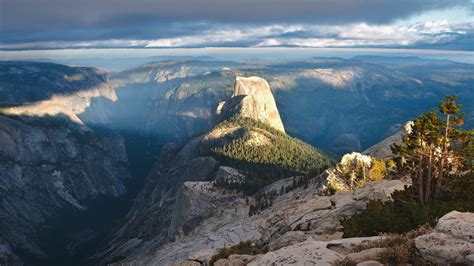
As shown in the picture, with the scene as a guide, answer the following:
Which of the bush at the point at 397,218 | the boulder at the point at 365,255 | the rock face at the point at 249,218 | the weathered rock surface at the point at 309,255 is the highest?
the boulder at the point at 365,255

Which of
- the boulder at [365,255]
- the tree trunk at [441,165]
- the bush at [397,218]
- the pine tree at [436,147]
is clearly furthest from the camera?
the pine tree at [436,147]

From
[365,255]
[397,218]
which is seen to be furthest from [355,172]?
[365,255]

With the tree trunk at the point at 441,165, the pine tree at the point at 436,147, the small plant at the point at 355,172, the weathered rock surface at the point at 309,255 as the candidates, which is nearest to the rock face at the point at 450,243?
the weathered rock surface at the point at 309,255

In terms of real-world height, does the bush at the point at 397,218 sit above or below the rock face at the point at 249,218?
above

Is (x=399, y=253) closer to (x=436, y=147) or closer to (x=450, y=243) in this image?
(x=450, y=243)

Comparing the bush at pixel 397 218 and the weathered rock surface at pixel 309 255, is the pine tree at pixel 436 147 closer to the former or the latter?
the bush at pixel 397 218

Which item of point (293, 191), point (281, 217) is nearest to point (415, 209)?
point (281, 217)

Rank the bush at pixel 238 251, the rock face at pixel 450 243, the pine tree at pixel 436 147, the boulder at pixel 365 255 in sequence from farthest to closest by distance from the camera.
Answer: the pine tree at pixel 436 147 → the bush at pixel 238 251 → the boulder at pixel 365 255 → the rock face at pixel 450 243

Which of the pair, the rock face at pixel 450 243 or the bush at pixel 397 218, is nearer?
the rock face at pixel 450 243

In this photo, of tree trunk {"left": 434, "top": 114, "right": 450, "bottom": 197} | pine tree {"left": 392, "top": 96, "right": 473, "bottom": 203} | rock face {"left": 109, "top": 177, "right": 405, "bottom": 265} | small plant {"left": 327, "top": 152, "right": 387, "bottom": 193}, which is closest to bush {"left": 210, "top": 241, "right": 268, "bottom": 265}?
rock face {"left": 109, "top": 177, "right": 405, "bottom": 265}
